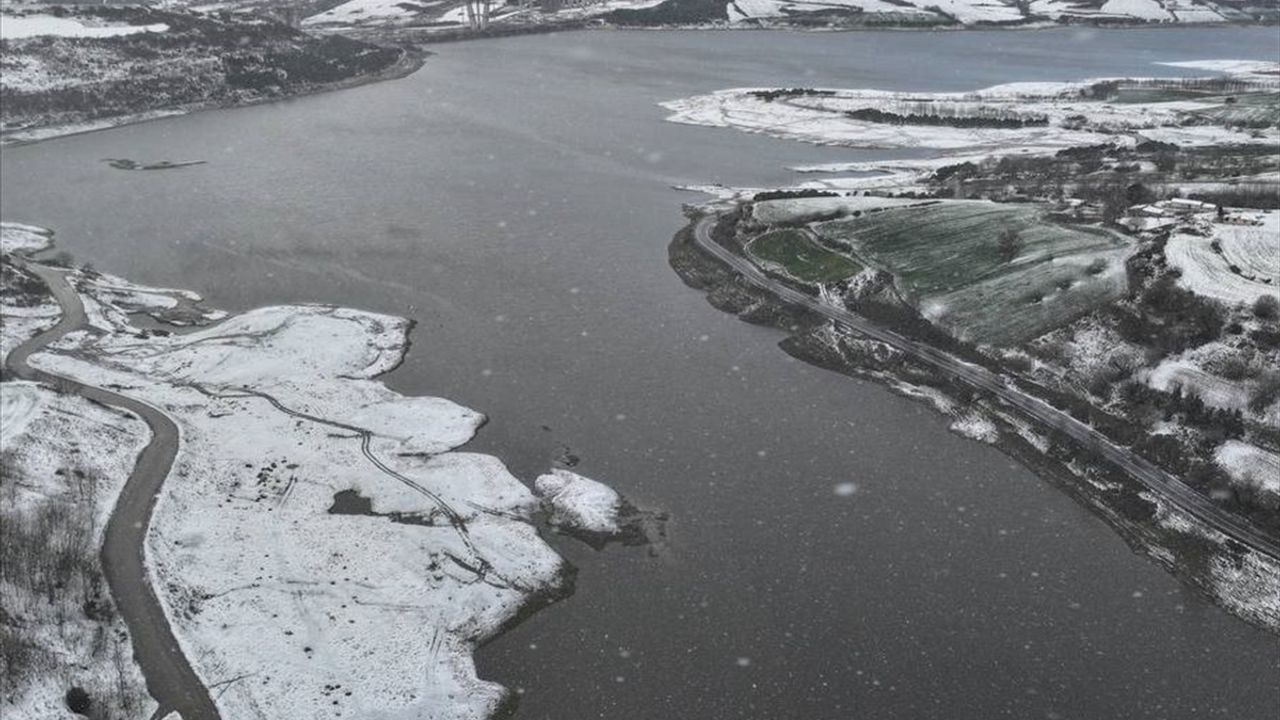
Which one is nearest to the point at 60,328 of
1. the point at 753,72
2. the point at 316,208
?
the point at 316,208

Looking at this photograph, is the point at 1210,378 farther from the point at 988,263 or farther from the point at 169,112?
the point at 169,112

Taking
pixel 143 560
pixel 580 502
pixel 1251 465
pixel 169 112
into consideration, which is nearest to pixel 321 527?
pixel 143 560

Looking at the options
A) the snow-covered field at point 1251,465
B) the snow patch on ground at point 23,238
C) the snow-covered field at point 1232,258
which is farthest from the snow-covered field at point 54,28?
the snow-covered field at point 1251,465

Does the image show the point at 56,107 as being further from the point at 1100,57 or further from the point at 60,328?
the point at 1100,57

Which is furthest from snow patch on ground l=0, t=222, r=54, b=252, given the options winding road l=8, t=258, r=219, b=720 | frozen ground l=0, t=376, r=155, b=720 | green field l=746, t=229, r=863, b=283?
green field l=746, t=229, r=863, b=283

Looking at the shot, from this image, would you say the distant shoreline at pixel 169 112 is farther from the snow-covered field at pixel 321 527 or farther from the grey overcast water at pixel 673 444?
the snow-covered field at pixel 321 527

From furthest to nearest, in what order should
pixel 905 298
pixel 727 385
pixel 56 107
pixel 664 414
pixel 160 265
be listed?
pixel 56 107, pixel 160 265, pixel 905 298, pixel 727 385, pixel 664 414
